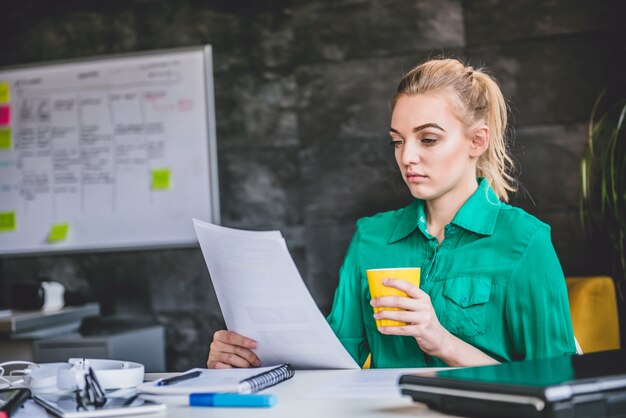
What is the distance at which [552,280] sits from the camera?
1.51m

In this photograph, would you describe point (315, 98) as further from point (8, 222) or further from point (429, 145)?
point (429, 145)

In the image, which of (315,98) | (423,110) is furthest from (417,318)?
(315,98)

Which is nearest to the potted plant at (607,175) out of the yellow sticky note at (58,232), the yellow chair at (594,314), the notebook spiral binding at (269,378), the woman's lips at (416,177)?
the yellow chair at (594,314)

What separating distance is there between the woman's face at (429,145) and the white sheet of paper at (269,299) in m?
0.45

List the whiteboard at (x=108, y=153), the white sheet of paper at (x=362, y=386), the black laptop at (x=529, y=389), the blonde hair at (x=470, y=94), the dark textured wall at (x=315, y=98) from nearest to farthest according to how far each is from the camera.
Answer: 1. the black laptop at (x=529, y=389)
2. the white sheet of paper at (x=362, y=386)
3. the blonde hair at (x=470, y=94)
4. the dark textured wall at (x=315, y=98)
5. the whiteboard at (x=108, y=153)

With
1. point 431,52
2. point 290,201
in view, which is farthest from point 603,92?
point 290,201

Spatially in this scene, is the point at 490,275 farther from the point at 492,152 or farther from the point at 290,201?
the point at 290,201

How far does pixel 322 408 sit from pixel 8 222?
309cm

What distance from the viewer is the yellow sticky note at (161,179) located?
11.5 feet

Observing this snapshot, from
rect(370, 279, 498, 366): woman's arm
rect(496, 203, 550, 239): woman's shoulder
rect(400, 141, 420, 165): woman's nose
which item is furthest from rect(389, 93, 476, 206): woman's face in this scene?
rect(370, 279, 498, 366): woman's arm

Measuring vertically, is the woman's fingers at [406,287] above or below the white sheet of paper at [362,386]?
above

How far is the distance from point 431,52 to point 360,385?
7.47 feet

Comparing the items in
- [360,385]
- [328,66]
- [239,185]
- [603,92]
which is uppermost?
[328,66]

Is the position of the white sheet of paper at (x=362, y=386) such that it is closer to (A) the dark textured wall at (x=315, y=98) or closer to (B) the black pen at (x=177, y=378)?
(B) the black pen at (x=177, y=378)
